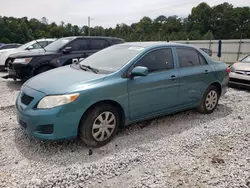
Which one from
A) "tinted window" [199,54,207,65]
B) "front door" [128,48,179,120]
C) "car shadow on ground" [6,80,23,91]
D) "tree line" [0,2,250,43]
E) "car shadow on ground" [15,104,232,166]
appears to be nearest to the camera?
"car shadow on ground" [15,104,232,166]

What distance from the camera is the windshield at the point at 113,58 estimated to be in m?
3.59

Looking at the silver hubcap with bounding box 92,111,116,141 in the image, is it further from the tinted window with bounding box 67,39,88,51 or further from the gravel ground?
the tinted window with bounding box 67,39,88,51

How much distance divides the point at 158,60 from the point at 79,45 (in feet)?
13.8

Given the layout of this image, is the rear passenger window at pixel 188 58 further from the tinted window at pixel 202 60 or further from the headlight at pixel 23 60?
the headlight at pixel 23 60

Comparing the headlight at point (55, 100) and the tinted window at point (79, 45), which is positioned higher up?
the tinted window at point (79, 45)

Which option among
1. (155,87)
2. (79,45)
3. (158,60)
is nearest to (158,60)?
(158,60)

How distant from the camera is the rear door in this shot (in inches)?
165

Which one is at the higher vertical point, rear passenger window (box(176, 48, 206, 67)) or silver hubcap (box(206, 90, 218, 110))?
rear passenger window (box(176, 48, 206, 67))

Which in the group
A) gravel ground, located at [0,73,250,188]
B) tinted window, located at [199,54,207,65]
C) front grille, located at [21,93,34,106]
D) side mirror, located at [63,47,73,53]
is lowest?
gravel ground, located at [0,73,250,188]

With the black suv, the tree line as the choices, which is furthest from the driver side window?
the tree line

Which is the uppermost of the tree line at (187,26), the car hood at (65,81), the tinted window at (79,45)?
the tree line at (187,26)

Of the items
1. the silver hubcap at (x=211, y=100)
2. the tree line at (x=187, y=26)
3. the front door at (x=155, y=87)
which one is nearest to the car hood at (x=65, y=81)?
the front door at (x=155, y=87)

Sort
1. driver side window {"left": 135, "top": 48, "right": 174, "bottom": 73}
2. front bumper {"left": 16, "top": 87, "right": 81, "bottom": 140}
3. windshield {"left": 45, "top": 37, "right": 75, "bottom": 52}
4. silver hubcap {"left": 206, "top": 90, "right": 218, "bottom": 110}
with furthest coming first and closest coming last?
windshield {"left": 45, "top": 37, "right": 75, "bottom": 52}
silver hubcap {"left": 206, "top": 90, "right": 218, "bottom": 110}
driver side window {"left": 135, "top": 48, "right": 174, "bottom": 73}
front bumper {"left": 16, "top": 87, "right": 81, "bottom": 140}

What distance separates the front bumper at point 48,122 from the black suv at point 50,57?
12.8 ft
